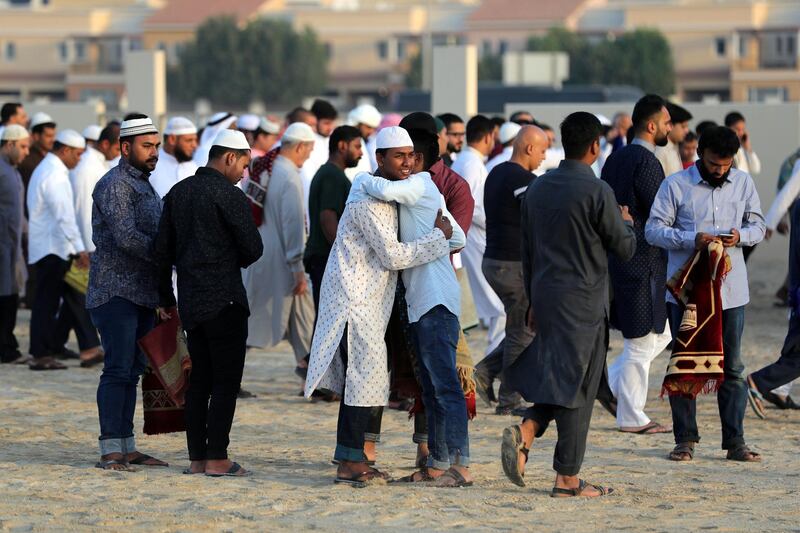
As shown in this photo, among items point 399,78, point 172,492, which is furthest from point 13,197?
point 399,78

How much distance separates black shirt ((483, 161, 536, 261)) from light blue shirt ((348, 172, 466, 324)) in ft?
7.75

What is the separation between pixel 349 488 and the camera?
Result: 864 centimetres

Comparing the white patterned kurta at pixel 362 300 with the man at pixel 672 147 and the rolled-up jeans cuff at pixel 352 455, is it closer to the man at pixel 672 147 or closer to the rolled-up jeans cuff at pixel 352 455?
the rolled-up jeans cuff at pixel 352 455

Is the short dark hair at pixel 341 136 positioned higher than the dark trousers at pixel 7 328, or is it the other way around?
the short dark hair at pixel 341 136

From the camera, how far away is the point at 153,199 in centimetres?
907

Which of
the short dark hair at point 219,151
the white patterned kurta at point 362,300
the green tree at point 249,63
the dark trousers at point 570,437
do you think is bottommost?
the dark trousers at point 570,437

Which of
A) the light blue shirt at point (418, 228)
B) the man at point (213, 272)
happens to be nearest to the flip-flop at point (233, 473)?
the man at point (213, 272)

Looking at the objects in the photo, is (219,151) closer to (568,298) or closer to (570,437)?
(568,298)

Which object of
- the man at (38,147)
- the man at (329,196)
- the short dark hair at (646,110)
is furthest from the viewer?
the man at (38,147)

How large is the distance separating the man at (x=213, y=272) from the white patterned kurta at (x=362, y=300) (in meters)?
0.46

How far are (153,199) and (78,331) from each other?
4.82 meters

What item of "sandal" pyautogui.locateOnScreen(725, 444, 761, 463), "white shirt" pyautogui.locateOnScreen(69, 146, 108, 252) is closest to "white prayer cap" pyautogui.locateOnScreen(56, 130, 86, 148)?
"white shirt" pyautogui.locateOnScreen(69, 146, 108, 252)

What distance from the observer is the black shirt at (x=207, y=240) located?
8680 millimetres

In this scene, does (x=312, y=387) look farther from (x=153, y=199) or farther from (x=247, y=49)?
(x=247, y=49)
